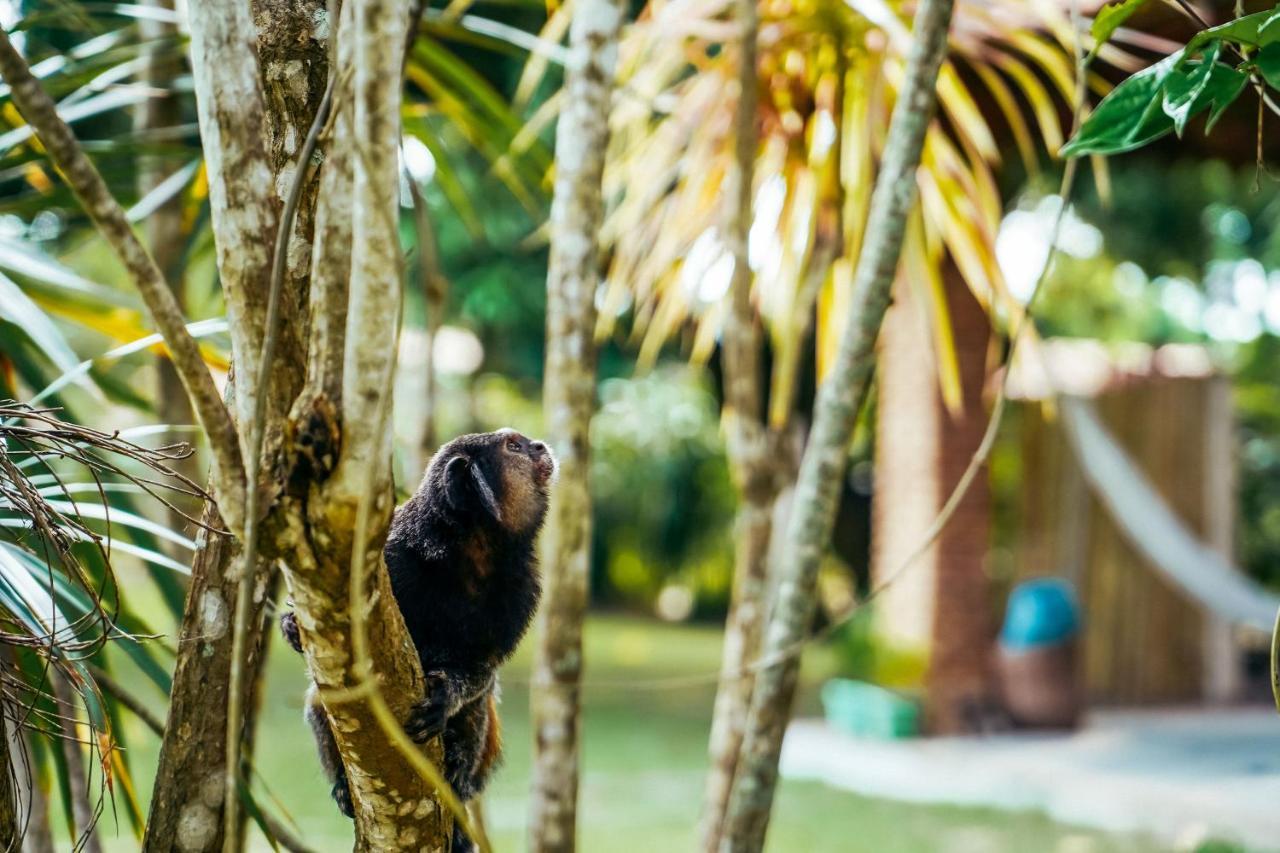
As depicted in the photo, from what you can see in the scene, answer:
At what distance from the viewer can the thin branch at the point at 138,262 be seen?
913mm

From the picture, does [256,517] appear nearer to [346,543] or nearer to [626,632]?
[346,543]

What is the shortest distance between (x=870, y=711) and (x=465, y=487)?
4574 millimetres

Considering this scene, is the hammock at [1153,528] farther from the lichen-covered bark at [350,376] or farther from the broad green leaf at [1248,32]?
the lichen-covered bark at [350,376]

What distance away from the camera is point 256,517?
101 centimetres

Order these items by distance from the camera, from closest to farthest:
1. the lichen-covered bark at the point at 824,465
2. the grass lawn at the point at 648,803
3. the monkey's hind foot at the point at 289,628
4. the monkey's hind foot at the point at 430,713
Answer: the monkey's hind foot at the point at 430,713 → the monkey's hind foot at the point at 289,628 → the lichen-covered bark at the point at 824,465 → the grass lawn at the point at 648,803

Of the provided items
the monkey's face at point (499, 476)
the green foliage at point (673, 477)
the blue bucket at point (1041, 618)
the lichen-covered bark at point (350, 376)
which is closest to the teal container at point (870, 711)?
the blue bucket at point (1041, 618)

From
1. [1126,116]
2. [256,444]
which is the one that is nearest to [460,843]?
[256,444]

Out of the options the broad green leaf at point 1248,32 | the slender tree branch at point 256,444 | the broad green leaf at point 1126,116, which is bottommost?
the slender tree branch at point 256,444

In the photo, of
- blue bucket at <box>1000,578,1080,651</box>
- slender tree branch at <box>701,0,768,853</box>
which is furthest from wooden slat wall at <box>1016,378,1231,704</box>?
slender tree branch at <box>701,0,768,853</box>

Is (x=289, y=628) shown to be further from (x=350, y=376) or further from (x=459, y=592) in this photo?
(x=350, y=376)

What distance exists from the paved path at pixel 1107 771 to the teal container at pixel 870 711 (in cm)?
7

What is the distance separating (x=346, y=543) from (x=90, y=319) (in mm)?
1441

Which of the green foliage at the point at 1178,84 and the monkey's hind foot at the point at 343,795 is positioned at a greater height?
the green foliage at the point at 1178,84

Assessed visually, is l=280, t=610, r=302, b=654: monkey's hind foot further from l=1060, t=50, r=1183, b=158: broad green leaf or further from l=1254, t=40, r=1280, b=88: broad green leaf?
l=1254, t=40, r=1280, b=88: broad green leaf
